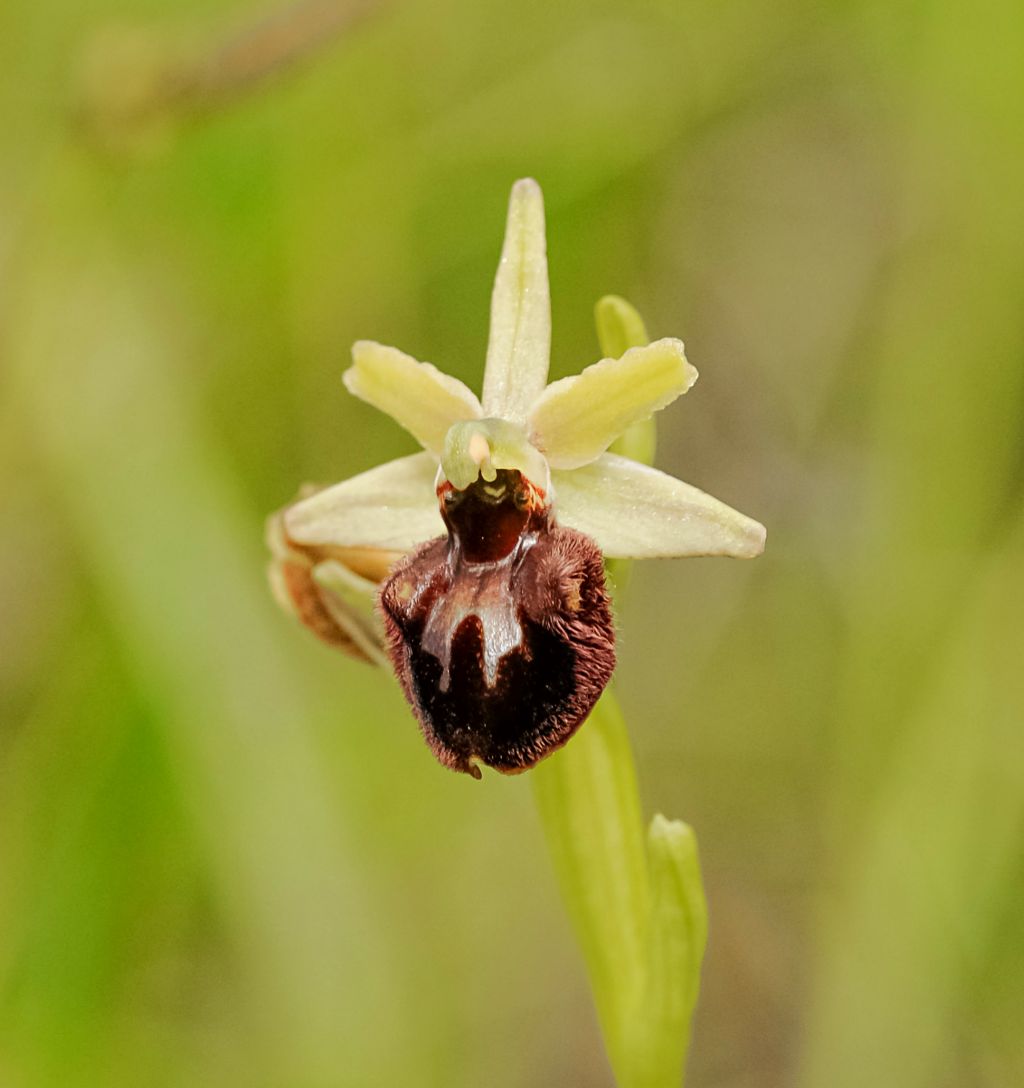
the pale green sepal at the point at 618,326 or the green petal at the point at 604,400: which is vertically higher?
the pale green sepal at the point at 618,326

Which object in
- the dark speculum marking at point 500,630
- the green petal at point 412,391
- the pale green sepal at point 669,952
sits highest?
the green petal at point 412,391

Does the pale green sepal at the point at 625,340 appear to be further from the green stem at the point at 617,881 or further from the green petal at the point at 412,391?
the green petal at the point at 412,391

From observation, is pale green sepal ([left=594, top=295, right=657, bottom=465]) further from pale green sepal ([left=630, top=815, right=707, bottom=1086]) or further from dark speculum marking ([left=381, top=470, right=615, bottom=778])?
pale green sepal ([left=630, top=815, right=707, bottom=1086])

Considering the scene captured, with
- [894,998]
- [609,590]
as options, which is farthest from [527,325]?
[894,998]

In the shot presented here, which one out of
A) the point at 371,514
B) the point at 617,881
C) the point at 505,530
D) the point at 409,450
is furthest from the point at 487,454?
the point at 409,450

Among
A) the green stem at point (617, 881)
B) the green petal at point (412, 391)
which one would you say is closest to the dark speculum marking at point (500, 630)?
the green petal at point (412, 391)

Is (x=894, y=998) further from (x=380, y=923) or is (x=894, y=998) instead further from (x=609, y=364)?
(x=609, y=364)
